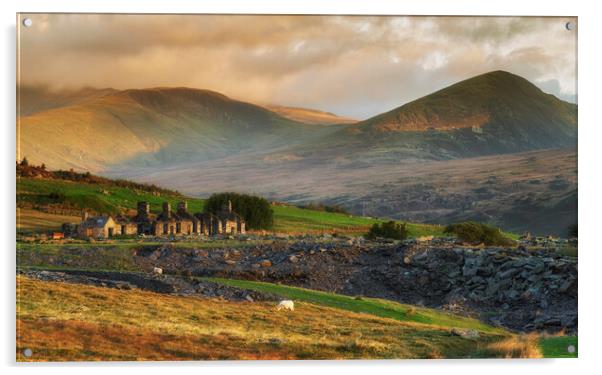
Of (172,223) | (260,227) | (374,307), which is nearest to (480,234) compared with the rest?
(260,227)

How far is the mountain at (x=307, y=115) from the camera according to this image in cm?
2303

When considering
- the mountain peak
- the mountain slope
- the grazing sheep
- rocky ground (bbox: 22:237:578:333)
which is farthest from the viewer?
the mountain slope

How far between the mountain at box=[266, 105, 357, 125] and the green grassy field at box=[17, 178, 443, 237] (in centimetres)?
744

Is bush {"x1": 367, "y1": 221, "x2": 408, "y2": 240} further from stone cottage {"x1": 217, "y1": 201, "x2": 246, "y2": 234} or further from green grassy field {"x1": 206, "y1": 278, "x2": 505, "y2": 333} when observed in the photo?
green grassy field {"x1": 206, "y1": 278, "x2": 505, "y2": 333}

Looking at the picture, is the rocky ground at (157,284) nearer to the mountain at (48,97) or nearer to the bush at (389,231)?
the mountain at (48,97)

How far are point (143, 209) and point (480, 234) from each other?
45.2 ft

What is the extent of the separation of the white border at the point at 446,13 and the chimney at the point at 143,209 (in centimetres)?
1420

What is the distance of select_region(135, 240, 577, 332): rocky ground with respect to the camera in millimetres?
21562

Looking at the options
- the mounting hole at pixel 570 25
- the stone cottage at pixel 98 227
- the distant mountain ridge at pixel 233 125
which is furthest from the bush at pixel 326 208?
the mounting hole at pixel 570 25

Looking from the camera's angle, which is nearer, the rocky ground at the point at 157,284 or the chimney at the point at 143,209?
the rocky ground at the point at 157,284

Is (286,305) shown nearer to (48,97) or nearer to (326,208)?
(48,97)

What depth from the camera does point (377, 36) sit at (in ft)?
64.7

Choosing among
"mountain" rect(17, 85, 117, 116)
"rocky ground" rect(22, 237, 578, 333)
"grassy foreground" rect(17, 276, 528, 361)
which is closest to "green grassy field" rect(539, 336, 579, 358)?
"grassy foreground" rect(17, 276, 528, 361)
